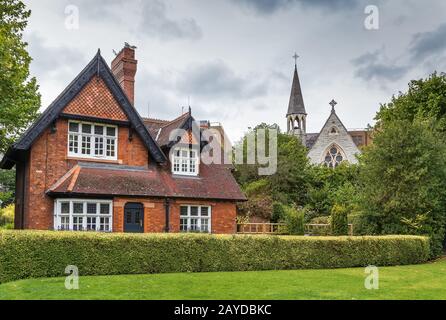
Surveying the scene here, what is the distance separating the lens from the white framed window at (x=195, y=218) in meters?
27.3

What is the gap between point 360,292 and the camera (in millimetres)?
14055

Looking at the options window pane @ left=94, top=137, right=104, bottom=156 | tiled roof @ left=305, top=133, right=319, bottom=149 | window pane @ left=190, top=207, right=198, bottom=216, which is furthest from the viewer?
tiled roof @ left=305, top=133, right=319, bottom=149

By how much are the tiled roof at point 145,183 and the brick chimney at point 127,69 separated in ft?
18.9

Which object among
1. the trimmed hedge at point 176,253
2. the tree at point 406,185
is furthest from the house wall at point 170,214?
the tree at point 406,185

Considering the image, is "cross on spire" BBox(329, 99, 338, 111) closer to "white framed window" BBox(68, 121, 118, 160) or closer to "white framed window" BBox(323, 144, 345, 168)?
"white framed window" BBox(323, 144, 345, 168)

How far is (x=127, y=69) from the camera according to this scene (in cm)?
3030

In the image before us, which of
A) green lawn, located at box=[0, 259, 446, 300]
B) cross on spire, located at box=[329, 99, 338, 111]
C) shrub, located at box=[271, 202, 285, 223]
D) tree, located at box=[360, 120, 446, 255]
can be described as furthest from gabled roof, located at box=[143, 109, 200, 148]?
cross on spire, located at box=[329, 99, 338, 111]

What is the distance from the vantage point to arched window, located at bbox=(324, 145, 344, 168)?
67606mm

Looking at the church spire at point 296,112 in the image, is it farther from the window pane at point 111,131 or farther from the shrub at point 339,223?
the window pane at point 111,131

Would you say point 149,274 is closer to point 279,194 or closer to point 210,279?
point 210,279

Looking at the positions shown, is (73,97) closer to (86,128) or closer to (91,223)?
(86,128)

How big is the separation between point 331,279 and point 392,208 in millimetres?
13565

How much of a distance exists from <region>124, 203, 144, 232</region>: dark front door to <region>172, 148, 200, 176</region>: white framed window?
3.59 m
